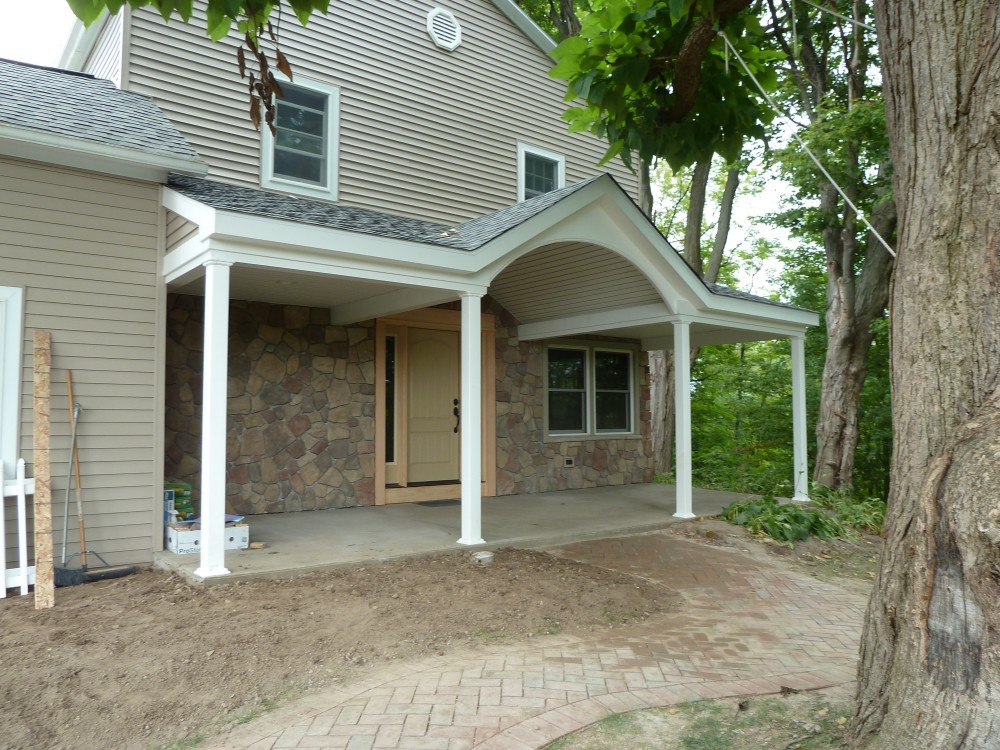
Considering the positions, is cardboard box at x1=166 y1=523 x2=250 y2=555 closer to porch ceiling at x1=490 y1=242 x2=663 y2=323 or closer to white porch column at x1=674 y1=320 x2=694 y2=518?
porch ceiling at x1=490 y1=242 x2=663 y2=323

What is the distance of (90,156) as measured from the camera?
18.0ft

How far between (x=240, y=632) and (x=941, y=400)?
3727 mm

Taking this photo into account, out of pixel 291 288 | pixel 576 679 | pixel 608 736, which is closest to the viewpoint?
pixel 608 736

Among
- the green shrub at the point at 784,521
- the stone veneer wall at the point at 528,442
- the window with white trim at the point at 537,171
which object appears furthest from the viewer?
the window with white trim at the point at 537,171

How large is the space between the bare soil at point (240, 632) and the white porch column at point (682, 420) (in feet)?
8.22

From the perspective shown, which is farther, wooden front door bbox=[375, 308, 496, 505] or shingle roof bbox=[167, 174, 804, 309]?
wooden front door bbox=[375, 308, 496, 505]

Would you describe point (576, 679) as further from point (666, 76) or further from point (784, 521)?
point (784, 521)

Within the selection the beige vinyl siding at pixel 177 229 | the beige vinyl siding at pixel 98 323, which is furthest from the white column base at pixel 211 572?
the beige vinyl siding at pixel 177 229

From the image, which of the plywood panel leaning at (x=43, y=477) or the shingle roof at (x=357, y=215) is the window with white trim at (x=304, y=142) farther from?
the plywood panel leaning at (x=43, y=477)

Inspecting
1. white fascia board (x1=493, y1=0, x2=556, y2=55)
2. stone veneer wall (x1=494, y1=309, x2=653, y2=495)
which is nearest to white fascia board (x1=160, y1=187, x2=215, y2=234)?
stone veneer wall (x1=494, y1=309, x2=653, y2=495)

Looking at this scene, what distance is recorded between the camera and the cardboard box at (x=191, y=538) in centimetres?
576

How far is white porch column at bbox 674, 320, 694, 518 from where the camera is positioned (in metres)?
7.98

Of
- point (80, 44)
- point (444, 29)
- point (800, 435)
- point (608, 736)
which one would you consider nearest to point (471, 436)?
point (608, 736)

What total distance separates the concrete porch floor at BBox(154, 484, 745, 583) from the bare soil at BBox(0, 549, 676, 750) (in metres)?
0.20
